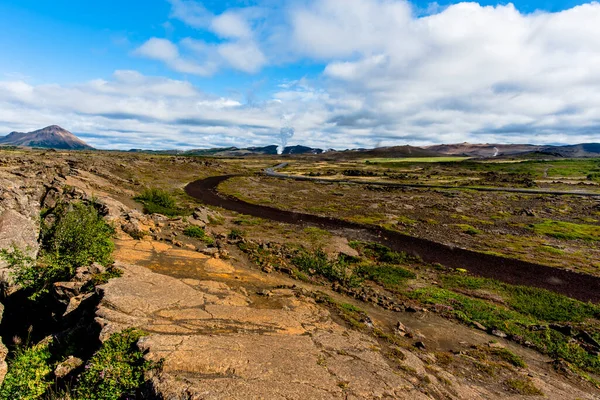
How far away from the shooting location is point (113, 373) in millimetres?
8609

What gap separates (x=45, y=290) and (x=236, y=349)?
974cm

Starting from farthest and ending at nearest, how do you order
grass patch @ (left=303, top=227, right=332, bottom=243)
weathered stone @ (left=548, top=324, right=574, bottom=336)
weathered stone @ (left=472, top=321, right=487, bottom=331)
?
grass patch @ (left=303, top=227, right=332, bottom=243)
weathered stone @ (left=472, top=321, right=487, bottom=331)
weathered stone @ (left=548, top=324, right=574, bottom=336)

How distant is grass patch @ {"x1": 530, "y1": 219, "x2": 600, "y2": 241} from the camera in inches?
1783

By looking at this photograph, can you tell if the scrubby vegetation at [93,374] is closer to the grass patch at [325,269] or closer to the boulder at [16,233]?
the boulder at [16,233]

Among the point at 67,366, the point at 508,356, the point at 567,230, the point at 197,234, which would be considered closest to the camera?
the point at 67,366

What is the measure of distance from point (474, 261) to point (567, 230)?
27.2 meters

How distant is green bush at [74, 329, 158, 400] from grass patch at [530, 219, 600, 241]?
2225 inches

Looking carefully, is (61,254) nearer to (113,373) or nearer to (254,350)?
(113,373)

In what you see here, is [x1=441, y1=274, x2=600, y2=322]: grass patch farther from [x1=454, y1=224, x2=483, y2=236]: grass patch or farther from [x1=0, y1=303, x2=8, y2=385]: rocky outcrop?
[x1=0, y1=303, x2=8, y2=385]: rocky outcrop

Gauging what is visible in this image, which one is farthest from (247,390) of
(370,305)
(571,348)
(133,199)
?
(133,199)

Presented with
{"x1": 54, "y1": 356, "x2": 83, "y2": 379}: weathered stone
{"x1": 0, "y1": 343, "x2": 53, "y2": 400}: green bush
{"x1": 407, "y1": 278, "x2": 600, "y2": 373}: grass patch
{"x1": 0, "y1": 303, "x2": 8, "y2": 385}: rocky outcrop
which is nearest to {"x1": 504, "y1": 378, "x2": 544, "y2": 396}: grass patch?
{"x1": 407, "y1": 278, "x2": 600, "y2": 373}: grass patch

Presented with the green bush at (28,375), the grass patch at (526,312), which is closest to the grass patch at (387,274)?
the grass patch at (526,312)

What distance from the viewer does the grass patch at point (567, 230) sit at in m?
45.3

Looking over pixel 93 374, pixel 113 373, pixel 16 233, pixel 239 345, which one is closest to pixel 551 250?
pixel 239 345
